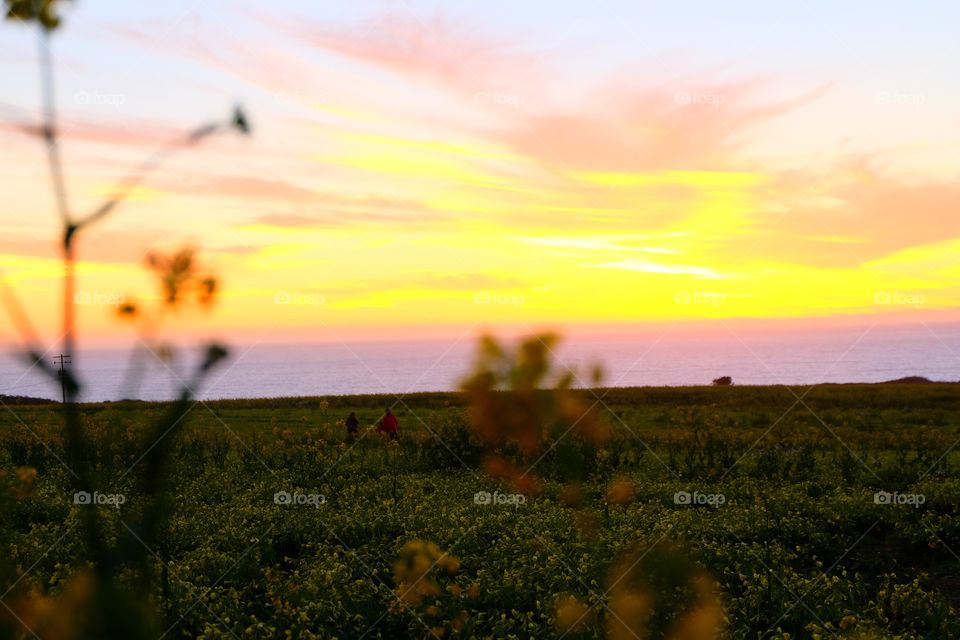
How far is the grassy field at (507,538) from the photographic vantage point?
6.02 m

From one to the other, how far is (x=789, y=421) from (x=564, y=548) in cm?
1764

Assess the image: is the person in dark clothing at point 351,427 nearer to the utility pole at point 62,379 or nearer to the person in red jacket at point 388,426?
the person in red jacket at point 388,426

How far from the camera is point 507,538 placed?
855 cm

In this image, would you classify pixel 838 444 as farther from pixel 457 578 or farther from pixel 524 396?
pixel 524 396

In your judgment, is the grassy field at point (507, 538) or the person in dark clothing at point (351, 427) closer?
the grassy field at point (507, 538)

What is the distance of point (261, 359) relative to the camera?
189875 mm

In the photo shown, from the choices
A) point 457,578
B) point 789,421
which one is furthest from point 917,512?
point 789,421

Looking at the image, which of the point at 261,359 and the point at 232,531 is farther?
the point at 261,359

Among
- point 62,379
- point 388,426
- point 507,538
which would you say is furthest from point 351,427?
point 62,379

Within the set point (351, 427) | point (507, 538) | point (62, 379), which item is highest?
point (62, 379)

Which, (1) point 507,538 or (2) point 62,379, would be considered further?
(1) point 507,538

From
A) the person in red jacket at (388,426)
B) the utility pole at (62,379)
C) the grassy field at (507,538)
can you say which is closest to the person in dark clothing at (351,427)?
the person in red jacket at (388,426)

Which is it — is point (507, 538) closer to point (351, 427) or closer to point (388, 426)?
point (388, 426)

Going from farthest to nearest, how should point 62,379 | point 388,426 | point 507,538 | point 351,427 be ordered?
point 351,427 → point 388,426 → point 507,538 → point 62,379
